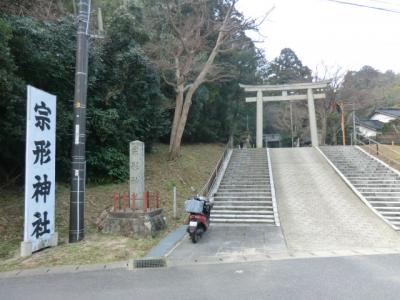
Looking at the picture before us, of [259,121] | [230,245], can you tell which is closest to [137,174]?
[230,245]

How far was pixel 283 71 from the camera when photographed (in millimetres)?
41656

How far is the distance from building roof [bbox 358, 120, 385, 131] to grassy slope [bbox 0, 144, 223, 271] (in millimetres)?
30744

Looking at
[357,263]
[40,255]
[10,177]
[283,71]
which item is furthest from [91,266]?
[283,71]

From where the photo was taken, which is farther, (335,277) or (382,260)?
(382,260)

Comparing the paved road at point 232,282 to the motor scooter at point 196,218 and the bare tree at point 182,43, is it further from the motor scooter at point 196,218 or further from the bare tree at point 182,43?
the bare tree at point 182,43

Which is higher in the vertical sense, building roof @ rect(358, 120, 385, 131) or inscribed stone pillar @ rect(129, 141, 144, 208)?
building roof @ rect(358, 120, 385, 131)

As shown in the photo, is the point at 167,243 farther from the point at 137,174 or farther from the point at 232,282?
the point at 232,282

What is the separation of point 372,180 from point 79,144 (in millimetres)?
11093

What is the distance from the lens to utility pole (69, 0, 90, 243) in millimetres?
7949

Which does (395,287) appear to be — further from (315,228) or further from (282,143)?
(282,143)

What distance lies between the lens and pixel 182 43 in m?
17.1

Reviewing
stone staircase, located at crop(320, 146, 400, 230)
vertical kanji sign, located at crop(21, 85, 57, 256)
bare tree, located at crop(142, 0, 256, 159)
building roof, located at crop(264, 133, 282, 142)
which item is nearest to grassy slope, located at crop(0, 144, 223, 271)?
vertical kanji sign, located at crop(21, 85, 57, 256)

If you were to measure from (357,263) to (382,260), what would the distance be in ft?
1.98

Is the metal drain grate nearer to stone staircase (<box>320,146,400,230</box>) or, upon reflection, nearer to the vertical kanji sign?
the vertical kanji sign
